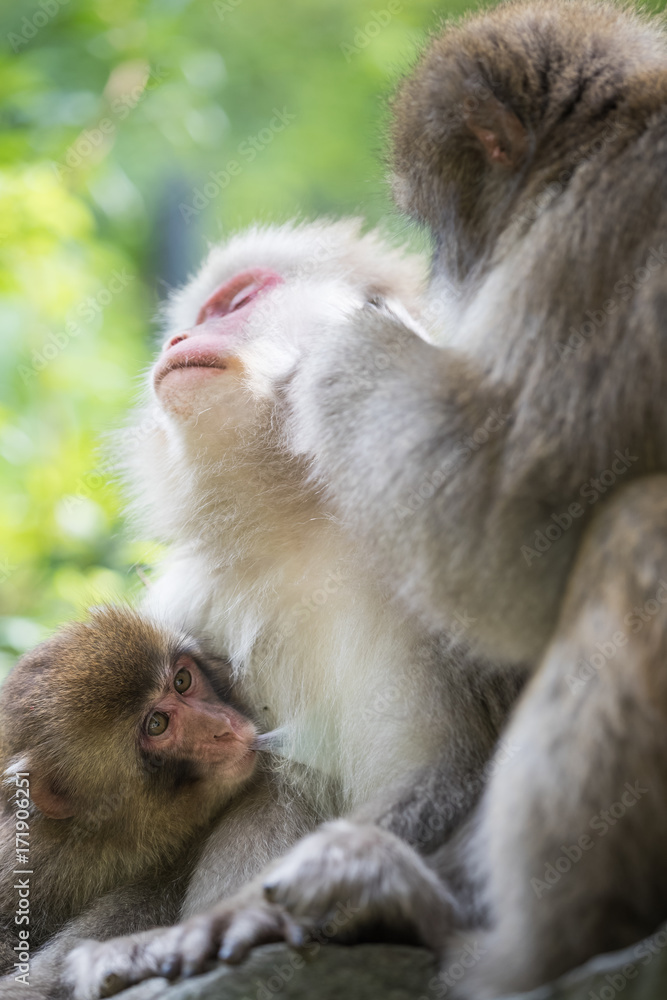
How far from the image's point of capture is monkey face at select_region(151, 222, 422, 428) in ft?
7.48

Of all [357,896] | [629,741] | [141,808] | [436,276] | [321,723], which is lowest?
[141,808]

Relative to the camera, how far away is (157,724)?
2287 mm

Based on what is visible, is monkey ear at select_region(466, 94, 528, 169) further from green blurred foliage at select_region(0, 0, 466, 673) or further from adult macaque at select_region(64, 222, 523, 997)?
green blurred foliage at select_region(0, 0, 466, 673)

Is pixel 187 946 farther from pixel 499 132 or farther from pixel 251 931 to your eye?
pixel 499 132

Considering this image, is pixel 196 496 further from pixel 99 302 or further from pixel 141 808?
pixel 99 302

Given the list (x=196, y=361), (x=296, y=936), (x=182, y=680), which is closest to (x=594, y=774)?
(x=296, y=936)

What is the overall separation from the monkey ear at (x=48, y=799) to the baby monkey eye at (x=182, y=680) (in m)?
0.33

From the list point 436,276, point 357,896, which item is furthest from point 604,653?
point 436,276

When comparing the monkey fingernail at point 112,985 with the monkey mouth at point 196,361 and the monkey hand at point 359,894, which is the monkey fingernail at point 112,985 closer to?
the monkey hand at point 359,894

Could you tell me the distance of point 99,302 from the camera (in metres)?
3.92

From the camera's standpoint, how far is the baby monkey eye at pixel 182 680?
234 centimetres

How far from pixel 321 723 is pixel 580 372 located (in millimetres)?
1000

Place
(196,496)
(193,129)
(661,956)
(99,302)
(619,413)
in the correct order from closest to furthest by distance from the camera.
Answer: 1. (661,956)
2. (619,413)
3. (196,496)
4. (99,302)
5. (193,129)

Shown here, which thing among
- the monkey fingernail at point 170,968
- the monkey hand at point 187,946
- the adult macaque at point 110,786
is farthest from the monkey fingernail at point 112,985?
the adult macaque at point 110,786
